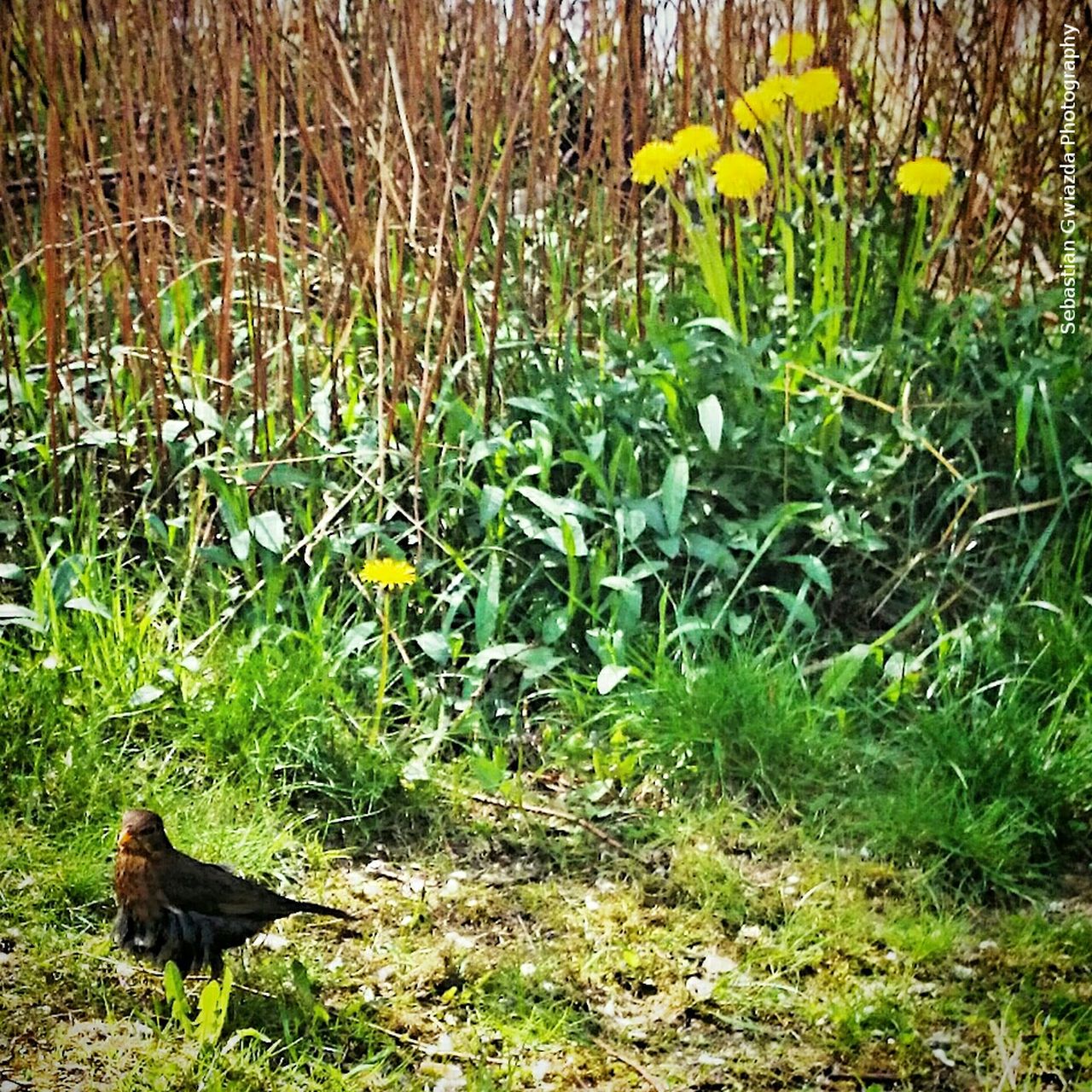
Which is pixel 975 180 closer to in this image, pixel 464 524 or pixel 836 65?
pixel 836 65

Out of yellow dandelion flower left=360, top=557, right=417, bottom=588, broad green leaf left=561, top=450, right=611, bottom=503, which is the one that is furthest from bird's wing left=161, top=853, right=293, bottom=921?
broad green leaf left=561, top=450, right=611, bottom=503

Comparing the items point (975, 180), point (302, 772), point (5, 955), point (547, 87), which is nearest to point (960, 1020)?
point (302, 772)

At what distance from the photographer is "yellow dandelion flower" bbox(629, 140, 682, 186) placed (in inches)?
92.5

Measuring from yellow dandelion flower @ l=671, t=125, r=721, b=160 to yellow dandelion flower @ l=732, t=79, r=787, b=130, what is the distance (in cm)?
8

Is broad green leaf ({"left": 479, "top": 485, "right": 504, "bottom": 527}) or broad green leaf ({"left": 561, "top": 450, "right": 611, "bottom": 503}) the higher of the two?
broad green leaf ({"left": 561, "top": 450, "right": 611, "bottom": 503})

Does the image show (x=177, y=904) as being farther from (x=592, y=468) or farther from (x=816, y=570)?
(x=816, y=570)

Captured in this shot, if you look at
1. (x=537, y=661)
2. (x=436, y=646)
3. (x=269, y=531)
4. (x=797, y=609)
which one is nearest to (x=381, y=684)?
(x=436, y=646)

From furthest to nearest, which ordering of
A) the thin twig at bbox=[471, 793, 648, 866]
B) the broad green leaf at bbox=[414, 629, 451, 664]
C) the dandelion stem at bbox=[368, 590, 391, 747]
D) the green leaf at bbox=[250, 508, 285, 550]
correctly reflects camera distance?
the green leaf at bbox=[250, 508, 285, 550], the broad green leaf at bbox=[414, 629, 451, 664], the dandelion stem at bbox=[368, 590, 391, 747], the thin twig at bbox=[471, 793, 648, 866]

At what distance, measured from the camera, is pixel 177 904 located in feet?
4.94

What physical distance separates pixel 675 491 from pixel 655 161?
1.96 feet

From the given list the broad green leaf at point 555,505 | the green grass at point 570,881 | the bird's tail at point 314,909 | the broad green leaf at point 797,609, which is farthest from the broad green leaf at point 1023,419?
the bird's tail at point 314,909

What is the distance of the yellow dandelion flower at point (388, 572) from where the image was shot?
190cm

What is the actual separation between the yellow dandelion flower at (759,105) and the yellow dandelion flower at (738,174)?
0.07 metres

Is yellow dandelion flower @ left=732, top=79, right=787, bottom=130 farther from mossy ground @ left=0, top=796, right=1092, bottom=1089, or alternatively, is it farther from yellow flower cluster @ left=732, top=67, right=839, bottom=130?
mossy ground @ left=0, top=796, right=1092, bottom=1089
